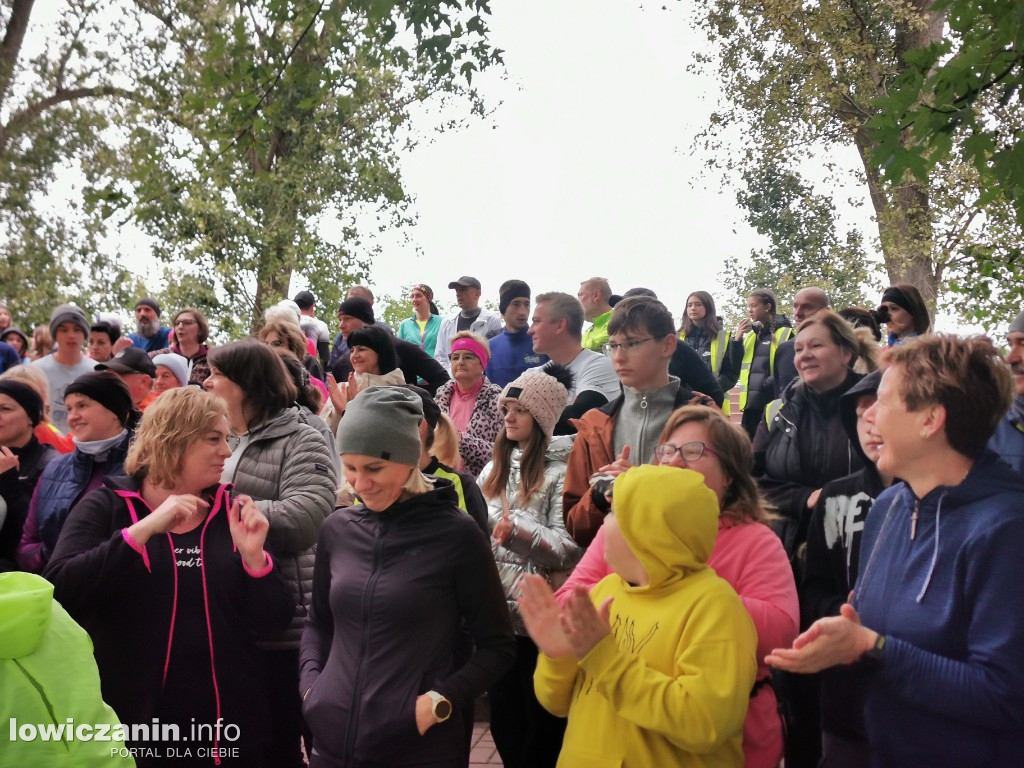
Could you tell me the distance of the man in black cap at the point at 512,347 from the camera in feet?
27.0

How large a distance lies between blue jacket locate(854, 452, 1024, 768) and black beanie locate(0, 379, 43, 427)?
3.96m

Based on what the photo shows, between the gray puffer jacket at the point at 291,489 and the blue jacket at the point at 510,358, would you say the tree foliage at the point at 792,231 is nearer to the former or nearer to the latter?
the blue jacket at the point at 510,358

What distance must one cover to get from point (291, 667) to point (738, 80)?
16069mm

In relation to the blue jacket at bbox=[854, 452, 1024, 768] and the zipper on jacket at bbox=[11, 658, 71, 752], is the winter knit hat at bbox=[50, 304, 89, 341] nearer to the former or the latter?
the zipper on jacket at bbox=[11, 658, 71, 752]

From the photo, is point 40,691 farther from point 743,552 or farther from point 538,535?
point 538,535

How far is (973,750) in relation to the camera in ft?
8.32

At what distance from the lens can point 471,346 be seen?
21.7 ft

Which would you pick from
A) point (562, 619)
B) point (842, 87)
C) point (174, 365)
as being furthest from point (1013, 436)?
point (842, 87)

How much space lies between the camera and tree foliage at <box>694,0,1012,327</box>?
1577cm

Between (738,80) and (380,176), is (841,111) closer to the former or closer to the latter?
(738,80)

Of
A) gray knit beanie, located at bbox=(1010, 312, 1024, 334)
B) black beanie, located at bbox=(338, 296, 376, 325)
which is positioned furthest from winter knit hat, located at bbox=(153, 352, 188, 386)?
gray knit beanie, located at bbox=(1010, 312, 1024, 334)

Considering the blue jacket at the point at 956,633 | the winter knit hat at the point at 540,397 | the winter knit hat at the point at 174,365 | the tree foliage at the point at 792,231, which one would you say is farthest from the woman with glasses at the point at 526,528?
the tree foliage at the point at 792,231

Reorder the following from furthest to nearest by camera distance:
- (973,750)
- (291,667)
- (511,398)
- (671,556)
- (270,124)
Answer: (270,124), (511,398), (291,667), (671,556), (973,750)

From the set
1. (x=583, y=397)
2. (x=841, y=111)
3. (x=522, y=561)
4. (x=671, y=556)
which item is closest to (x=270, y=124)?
(x=583, y=397)
